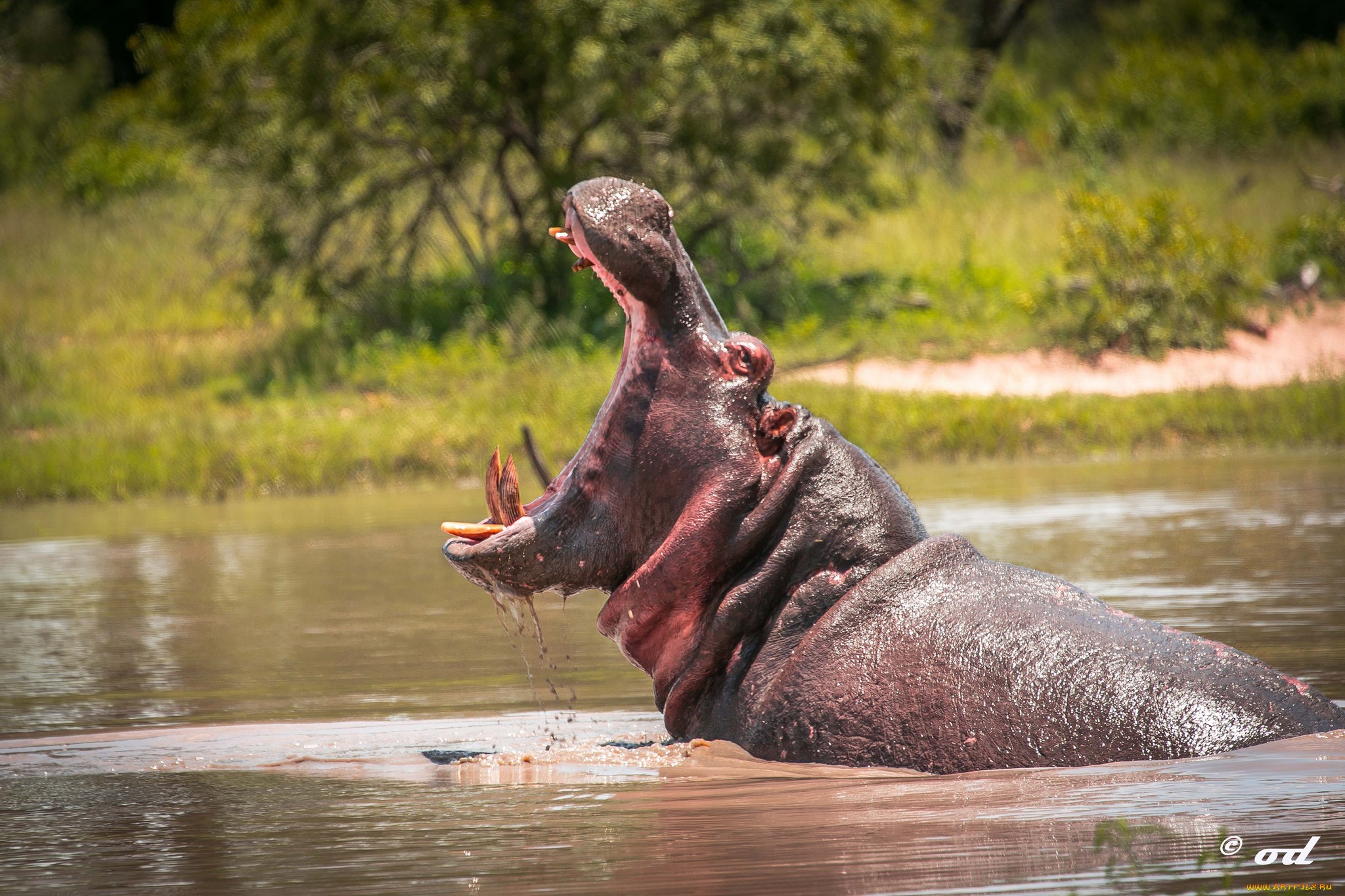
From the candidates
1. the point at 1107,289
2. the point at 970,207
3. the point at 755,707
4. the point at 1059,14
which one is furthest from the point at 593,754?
the point at 1059,14

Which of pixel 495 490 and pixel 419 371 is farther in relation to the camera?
pixel 419 371

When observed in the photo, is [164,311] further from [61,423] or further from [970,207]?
[970,207]

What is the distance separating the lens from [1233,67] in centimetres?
2900

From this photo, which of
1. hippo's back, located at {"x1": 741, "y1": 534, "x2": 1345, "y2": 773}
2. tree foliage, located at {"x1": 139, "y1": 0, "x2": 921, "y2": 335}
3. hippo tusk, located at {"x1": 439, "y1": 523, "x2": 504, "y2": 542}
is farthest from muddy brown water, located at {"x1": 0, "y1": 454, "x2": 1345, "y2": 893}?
tree foliage, located at {"x1": 139, "y1": 0, "x2": 921, "y2": 335}

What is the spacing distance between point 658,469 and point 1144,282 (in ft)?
54.4

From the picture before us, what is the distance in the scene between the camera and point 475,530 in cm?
415

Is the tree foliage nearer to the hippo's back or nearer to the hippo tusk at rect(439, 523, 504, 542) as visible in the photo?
the hippo tusk at rect(439, 523, 504, 542)

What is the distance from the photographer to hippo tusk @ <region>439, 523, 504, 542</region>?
4.14 m

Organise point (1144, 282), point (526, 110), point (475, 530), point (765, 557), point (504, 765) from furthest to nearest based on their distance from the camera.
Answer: point (526, 110), point (1144, 282), point (504, 765), point (475, 530), point (765, 557)

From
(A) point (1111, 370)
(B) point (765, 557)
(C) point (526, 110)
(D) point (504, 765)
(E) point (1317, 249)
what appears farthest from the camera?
(C) point (526, 110)

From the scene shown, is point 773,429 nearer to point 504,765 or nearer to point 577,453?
point 577,453

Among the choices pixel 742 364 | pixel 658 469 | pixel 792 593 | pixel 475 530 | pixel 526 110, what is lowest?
pixel 792 593

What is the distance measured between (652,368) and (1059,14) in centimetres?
4042

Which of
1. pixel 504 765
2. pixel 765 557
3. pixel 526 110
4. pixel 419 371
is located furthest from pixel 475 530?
pixel 526 110
